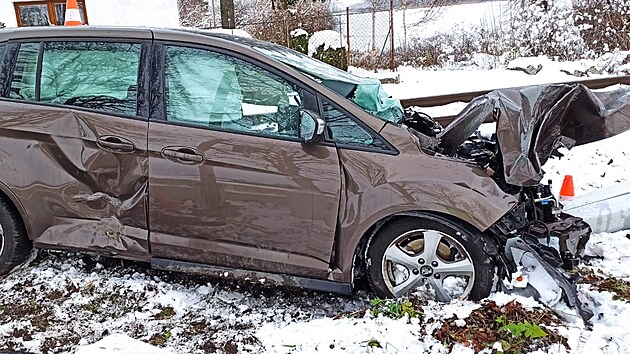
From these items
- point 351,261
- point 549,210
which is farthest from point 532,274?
point 351,261

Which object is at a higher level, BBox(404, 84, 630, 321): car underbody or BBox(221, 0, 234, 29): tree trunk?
BBox(221, 0, 234, 29): tree trunk

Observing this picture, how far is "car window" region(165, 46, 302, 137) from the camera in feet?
11.2

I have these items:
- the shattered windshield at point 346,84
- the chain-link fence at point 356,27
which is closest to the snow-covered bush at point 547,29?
the chain-link fence at point 356,27

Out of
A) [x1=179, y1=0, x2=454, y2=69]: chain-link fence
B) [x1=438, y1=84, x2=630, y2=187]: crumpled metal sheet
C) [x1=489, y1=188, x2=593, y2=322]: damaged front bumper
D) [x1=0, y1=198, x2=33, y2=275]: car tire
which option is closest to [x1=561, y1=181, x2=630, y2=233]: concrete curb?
[x1=489, y1=188, x2=593, y2=322]: damaged front bumper

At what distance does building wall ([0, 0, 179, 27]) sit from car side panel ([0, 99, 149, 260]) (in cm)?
1148

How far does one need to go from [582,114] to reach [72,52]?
3498 mm

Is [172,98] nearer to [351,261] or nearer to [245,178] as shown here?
[245,178]

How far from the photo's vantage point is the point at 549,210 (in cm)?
381

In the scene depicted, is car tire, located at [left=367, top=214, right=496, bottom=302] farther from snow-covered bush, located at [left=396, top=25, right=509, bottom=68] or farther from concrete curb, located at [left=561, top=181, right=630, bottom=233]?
snow-covered bush, located at [left=396, top=25, right=509, bottom=68]

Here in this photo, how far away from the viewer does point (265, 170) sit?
131 inches

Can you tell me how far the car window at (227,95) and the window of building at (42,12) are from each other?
12616 millimetres

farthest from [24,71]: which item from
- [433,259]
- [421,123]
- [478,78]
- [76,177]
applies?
[478,78]

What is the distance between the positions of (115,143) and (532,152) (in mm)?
2645

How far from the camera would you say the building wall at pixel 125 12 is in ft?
47.0
